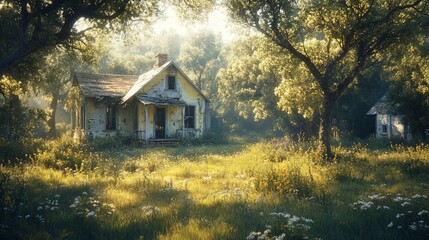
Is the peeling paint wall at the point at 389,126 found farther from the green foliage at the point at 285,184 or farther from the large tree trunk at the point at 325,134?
the green foliage at the point at 285,184

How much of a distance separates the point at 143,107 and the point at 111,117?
2.95 m

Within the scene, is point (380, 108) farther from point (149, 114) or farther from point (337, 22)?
point (149, 114)

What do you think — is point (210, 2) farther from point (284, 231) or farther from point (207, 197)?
point (284, 231)

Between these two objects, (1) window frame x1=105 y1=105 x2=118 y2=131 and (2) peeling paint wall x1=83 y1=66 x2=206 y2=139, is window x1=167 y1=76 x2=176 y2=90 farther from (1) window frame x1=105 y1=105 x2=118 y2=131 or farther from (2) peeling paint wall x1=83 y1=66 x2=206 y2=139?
(1) window frame x1=105 y1=105 x2=118 y2=131

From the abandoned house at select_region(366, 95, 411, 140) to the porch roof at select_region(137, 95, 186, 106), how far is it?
1806cm

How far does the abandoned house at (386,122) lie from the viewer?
91.6 ft

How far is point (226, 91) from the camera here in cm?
3716

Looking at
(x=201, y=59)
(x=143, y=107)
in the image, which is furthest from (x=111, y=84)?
(x=201, y=59)

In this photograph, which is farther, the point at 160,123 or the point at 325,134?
the point at 160,123

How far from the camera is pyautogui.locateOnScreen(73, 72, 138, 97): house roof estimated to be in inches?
1021

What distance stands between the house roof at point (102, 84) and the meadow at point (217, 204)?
13848 millimetres

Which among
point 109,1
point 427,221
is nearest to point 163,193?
point 427,221

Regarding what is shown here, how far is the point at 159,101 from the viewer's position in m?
26.3

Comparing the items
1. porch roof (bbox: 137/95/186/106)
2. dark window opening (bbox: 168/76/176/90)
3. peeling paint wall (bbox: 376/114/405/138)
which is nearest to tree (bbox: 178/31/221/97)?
dark window opening (bbox: 168/76/176/90)
